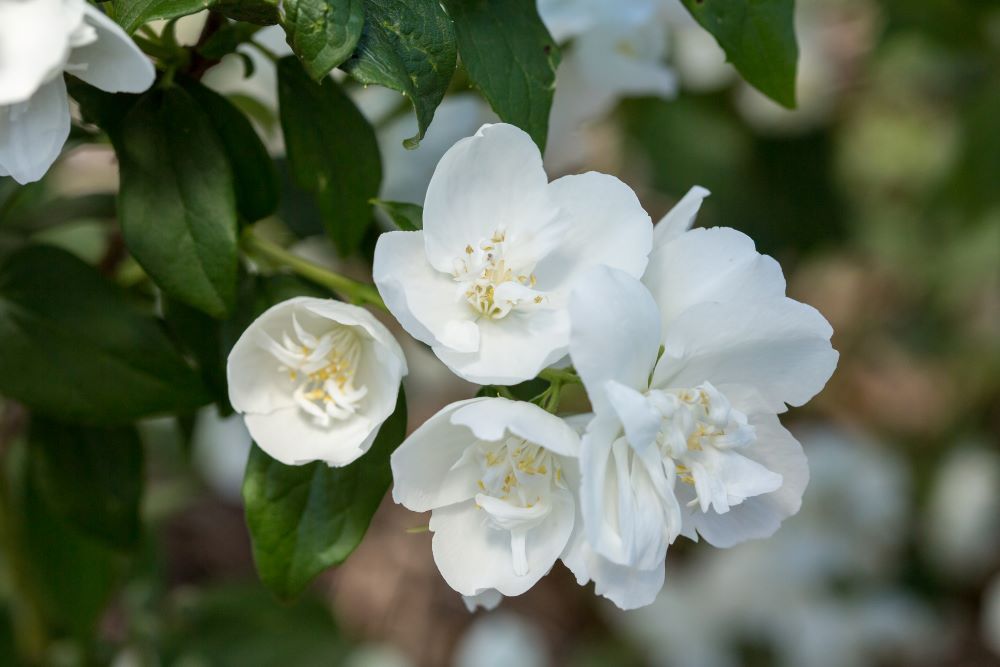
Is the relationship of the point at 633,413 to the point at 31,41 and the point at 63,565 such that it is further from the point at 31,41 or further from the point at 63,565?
the point at 63,565

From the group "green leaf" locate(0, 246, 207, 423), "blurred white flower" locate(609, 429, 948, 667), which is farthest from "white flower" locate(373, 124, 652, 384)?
"blurred white flower" locate(609, 429, 948, 667)

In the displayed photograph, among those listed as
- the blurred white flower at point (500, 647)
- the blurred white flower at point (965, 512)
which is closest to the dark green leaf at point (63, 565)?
the blurred white flower at point (500, 647)

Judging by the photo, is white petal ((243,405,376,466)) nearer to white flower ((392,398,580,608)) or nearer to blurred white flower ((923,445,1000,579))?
white flower ((392,398,580,608))

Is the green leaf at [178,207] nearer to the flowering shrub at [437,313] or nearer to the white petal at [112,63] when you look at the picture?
the flowering shrub at [437,313]

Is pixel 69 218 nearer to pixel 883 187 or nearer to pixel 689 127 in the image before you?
pixel 689 127

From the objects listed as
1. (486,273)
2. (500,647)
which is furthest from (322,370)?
(500,647)
